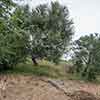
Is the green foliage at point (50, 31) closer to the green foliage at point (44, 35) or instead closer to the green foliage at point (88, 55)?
the green foliage at point (44, 35)

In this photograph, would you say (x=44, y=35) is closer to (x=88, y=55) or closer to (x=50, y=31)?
(x=50, y=31)

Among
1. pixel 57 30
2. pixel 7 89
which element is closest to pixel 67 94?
pixel 7 89

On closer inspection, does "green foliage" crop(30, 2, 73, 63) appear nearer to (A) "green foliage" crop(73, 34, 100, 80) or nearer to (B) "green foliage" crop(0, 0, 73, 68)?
(B) "green foliage" crop(0, 0, 73, 68)

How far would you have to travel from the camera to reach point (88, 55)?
2469 centimetres

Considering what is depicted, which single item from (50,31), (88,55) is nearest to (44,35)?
(50,31)

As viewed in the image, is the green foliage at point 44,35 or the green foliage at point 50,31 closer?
the green foliage at point 44,35

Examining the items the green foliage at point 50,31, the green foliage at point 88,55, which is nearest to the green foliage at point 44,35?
the green foliage at point 50,31

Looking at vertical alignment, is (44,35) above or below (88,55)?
above

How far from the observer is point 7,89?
12.8 metres

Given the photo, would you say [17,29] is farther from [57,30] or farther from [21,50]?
[57,30]

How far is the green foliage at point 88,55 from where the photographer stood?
24.2m

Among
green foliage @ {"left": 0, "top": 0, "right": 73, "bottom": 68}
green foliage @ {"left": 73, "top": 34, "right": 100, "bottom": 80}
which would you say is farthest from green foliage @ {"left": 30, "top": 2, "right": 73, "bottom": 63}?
green foliage @ {"left": 73, "top": 34, "right": 100, "bottom": 80}

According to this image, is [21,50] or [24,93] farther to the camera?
[21,50]

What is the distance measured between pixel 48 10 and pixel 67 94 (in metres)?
15.4
